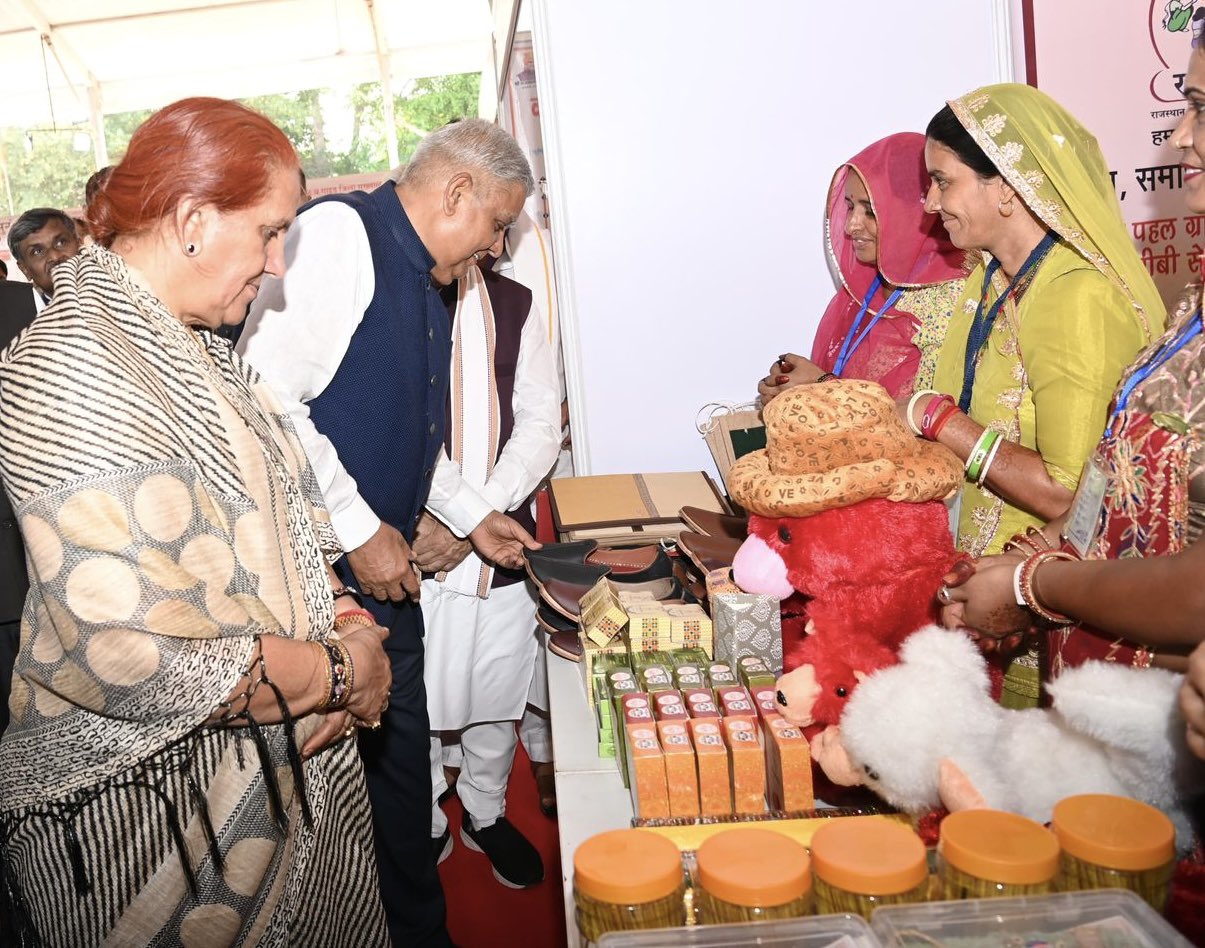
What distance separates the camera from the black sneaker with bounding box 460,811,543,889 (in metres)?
2.92

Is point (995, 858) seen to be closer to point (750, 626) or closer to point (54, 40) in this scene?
point (750, 626)

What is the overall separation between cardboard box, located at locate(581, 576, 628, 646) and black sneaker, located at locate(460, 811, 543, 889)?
133cm

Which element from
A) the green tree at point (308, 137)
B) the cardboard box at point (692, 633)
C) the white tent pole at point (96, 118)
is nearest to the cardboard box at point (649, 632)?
the cardboard box at point (692, 633)

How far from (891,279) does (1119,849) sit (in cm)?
177

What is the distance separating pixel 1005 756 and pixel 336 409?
1625 mm

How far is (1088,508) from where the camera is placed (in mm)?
1466

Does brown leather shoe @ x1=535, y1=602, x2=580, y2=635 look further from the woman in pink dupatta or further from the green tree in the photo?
the green tree

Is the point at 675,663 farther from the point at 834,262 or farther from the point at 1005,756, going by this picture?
the point at 834,262

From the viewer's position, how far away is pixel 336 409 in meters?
2.28

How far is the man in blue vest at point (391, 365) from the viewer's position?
2219mm

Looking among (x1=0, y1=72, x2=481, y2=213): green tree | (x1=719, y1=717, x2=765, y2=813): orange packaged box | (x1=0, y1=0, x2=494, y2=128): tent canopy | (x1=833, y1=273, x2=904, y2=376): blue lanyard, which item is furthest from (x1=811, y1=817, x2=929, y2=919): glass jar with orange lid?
(x1=0, y1=72, x2=481, y2=213): green tree

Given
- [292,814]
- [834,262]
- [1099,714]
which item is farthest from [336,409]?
[1099,714]

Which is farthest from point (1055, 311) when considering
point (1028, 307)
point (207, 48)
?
point (207, 48)

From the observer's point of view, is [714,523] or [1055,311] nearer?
[1055,311]
